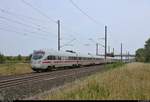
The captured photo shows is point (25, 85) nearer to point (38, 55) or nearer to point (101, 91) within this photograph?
point (101, 91)

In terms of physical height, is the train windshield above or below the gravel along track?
above

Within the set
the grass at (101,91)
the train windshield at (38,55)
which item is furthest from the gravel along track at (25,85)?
the train windshield at (38,55)

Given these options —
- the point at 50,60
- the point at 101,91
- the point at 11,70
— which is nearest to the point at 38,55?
the point at 50,60

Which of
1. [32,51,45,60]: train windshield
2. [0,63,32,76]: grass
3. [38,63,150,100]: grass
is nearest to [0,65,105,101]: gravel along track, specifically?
[38,63,150,100]: grass

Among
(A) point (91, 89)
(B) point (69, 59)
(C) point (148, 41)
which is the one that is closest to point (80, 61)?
(B) point (69, 59)

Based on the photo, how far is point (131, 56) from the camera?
195 metres

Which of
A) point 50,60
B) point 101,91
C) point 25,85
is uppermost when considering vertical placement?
point 50,60

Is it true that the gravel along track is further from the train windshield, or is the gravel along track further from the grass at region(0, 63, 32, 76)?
the train windshield

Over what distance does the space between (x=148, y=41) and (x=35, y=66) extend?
88.3 m

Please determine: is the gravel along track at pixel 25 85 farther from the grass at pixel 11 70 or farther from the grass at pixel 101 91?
the grass at pixel 11 70

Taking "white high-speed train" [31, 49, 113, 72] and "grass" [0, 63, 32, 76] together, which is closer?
"white high-speed train" [31, 49, 113, 72]

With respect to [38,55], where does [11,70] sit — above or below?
below

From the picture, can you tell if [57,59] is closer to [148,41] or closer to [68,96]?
[68,96]

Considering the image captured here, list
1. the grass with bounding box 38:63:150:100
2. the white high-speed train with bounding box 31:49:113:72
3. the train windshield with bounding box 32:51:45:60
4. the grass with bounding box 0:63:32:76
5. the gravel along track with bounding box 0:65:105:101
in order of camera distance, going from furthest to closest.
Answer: the train windshield with bounding box 32:51:45:60
the grass with bounding box 0:63:32:76
the white high-speed train with bounding box 31:49:113:72
the gravel along track with bounding box 0:65:105:101
the grass with bounding box 38:63:150:100
